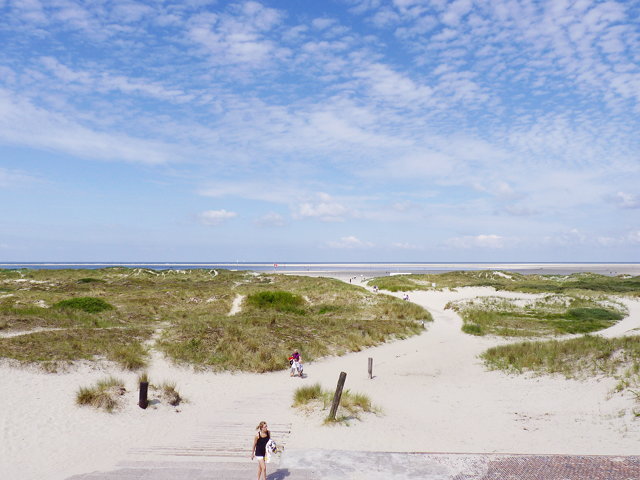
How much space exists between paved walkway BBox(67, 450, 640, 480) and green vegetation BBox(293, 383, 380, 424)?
12.0 feet

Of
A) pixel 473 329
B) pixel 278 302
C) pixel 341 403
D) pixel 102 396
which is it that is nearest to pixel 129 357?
pixel 102 396

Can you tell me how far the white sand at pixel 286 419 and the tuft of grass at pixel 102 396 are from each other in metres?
0.33

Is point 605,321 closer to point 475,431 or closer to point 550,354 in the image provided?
point 550,354

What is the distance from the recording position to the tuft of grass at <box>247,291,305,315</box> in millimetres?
41344

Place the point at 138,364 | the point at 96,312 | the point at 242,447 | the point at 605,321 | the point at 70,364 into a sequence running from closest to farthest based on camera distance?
the point at 242,447 < the point at 70,364 < the point at 138,364 < the point at 96,312 < the point at 605,321

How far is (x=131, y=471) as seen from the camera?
36.1 ft

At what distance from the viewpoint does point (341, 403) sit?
1585cm

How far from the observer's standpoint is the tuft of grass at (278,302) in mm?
41344

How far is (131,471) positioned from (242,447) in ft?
10.4

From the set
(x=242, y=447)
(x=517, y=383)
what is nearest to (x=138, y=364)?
(x=242, y=447)

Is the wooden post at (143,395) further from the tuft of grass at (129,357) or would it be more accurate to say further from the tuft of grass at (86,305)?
the tuft of grass at (86,305)

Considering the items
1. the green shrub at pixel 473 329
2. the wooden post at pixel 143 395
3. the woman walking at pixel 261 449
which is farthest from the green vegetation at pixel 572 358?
the wooden post at pixel 143 395

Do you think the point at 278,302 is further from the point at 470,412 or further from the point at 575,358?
the point at 470,412

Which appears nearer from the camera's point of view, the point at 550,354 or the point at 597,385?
the point at 597,385
